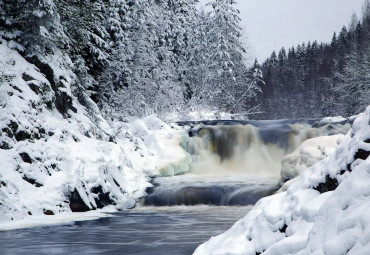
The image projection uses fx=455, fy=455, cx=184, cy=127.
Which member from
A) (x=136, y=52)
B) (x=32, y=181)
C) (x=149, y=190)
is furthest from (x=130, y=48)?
(x=32, y=181)

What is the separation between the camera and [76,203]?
10.2 metres

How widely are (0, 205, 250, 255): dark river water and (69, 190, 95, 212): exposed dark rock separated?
0.73 meters

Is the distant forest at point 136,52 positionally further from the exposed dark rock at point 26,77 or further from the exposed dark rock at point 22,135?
the exposed dark rock at point 22,135

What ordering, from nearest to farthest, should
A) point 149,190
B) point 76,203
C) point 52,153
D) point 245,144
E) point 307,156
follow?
1. point 76,203
2. point 307,156
3. point 52,153
4. point 149,190
5. point 245,144

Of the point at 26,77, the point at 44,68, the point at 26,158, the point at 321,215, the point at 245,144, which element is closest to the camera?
the point at 321,215

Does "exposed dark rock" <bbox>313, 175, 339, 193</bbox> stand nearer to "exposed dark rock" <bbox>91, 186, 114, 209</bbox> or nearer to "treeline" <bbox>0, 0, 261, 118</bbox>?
"exposed dark rock" <bbox>91, 186, 114, 209</bbox>

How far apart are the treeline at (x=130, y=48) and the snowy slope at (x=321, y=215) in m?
8.95

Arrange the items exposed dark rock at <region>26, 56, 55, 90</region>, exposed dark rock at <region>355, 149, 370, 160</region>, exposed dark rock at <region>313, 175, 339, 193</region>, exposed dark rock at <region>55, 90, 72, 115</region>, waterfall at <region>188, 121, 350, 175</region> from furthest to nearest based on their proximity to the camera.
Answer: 1. waterfall at <region>188, 121, 350, 175</region>
2. exposed dark rock at <region>55, 90, 72, 115</region>
3. exposed dark rock at <region>26, 56, 55, 90</region>
4. exposed dark rock at <region>313, 175, 339, 193</region>
5. exposed dark rock at <region>355, 149, 370, 160</region>

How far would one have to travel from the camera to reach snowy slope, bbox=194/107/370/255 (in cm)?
274

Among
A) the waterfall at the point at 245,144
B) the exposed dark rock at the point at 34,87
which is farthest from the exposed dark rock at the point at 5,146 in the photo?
the waterfall at the point at 245,144

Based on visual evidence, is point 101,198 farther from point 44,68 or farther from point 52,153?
point 44,68

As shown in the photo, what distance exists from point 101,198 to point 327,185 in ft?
25.8

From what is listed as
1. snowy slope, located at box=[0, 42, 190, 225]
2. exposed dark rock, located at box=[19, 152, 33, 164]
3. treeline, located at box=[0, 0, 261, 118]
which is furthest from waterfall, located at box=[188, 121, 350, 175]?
exposed dark rock, located at box=[19, 152, 33, 164]

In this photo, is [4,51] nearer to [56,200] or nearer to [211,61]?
[56,200]
